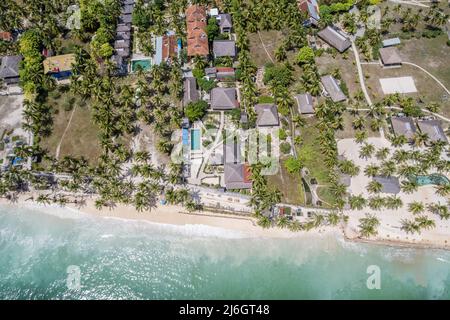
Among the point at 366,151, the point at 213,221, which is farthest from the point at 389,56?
the point at 213,221

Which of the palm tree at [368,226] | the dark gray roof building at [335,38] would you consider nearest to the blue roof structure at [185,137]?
the palm tree at [368,226]

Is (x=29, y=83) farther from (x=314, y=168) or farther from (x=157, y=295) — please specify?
(x=314, y=168)

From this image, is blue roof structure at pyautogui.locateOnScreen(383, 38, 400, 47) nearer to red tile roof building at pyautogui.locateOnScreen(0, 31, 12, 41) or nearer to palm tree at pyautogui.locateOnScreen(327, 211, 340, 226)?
palm tree at pyautogui.locateOnScreen(327, 211, 340, 226)

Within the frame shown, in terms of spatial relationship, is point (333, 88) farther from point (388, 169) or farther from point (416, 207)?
point (416, 207)

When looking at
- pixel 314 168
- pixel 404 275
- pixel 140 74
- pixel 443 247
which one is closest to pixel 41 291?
pixel 140 74

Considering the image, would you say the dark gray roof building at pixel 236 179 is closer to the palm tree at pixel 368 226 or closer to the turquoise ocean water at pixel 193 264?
the turquoise ocean water at pixel 193 264
